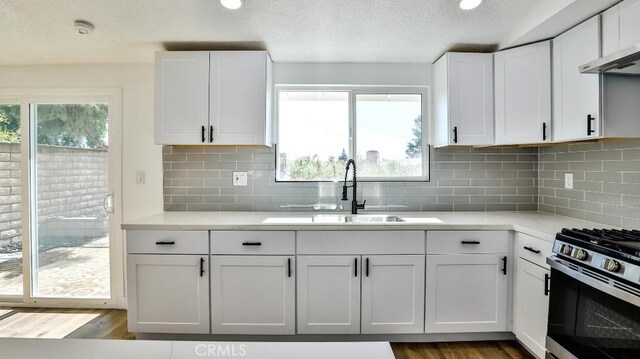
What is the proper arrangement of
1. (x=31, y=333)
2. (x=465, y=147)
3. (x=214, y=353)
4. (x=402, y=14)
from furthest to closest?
(x=465, y=147) → (x=31, y=333) → (x=402, y=14) → (x=214, y=353)

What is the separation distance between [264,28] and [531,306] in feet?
8.14

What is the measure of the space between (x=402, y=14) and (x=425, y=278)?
1.72 metres

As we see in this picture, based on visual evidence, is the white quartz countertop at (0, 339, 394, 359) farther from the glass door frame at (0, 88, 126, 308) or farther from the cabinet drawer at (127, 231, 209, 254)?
the glass door frame at (0, 88, 126, 308)

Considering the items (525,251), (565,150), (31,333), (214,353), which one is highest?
(565,150)

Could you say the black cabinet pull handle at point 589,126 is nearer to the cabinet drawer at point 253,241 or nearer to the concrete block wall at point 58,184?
the cabinet drawer at point 253,241

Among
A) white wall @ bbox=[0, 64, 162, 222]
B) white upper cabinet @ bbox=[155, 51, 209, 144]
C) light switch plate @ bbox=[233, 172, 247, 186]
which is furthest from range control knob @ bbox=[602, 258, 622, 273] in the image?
white wall @ bbox=[0, 64, 162, 222]

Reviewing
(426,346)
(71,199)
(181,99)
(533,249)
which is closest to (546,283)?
(533,249)

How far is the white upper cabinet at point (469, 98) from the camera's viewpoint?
2.53 metres

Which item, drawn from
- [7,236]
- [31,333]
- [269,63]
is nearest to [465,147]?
[269,63]

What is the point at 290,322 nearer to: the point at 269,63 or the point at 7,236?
the point at 269,63

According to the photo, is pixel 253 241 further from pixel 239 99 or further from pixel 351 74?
pixel 351 74

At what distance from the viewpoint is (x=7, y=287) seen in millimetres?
2986

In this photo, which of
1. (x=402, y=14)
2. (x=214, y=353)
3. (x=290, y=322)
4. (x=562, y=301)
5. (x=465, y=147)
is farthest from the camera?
(x=465, y=147)
